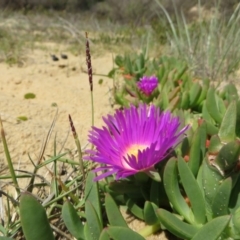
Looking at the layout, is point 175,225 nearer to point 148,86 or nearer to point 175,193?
point 175,193

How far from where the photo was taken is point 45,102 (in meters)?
2.03

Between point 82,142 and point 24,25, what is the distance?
386 centimetres

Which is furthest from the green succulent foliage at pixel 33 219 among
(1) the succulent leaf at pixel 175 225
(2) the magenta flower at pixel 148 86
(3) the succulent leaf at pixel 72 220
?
(2) the magenta flower at pixel 148 86

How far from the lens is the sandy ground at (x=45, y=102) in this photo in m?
1.29

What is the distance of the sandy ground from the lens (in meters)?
1.29

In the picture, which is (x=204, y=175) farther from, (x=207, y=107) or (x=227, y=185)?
(x=207, y=107)

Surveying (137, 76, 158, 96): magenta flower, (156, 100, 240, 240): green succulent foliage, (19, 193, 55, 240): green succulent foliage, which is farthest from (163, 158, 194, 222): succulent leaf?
(137, 76, 158, 96): magenta flower

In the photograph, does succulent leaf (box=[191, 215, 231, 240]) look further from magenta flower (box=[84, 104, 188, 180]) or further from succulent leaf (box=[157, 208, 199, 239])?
magenta flower (box=[84, 104, 188, 180])

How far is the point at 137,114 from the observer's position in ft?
3.05

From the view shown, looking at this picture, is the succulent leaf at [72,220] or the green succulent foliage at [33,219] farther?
the succulent leaf at [72,220]

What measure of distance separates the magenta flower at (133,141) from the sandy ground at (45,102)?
0.59 ft

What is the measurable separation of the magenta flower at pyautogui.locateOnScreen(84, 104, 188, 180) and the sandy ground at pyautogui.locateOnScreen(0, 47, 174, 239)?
18 cm

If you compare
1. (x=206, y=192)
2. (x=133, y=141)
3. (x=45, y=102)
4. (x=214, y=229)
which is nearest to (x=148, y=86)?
(x=45, y=102)

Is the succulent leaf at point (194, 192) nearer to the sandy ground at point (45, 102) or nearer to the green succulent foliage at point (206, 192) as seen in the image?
the green succulent foliage at point (206, 192)
